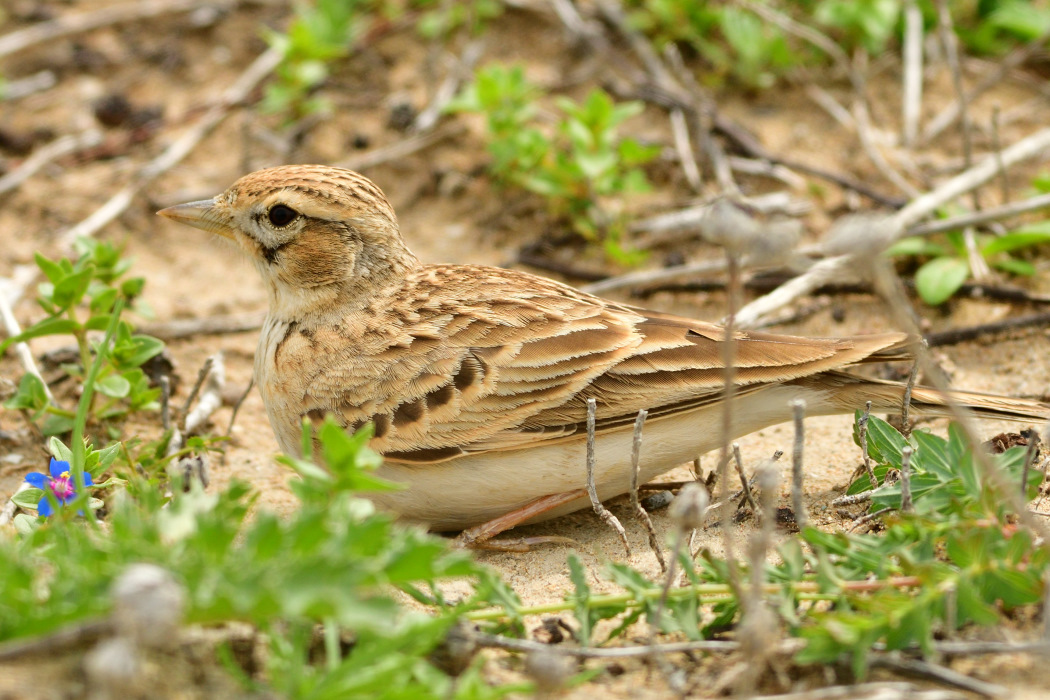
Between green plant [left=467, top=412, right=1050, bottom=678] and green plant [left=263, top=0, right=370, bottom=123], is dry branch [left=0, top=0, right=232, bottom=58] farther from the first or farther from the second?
green plant [left=467, top=412, right=1050, bottom=678]

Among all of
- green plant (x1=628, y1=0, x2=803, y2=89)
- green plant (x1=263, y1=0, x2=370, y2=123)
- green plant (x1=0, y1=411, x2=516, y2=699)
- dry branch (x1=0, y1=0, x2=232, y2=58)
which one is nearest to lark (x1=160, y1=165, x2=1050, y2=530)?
green plant (x1=0, y1=411, x2=516, y2=699)

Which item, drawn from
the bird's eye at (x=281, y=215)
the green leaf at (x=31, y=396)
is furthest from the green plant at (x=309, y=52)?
the green leaf at (x=31, y=396)

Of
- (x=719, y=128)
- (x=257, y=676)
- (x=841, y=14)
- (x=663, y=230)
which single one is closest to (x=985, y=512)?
(x=257, y=676)

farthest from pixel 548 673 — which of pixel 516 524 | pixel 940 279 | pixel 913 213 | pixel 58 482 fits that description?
pixel 913 213

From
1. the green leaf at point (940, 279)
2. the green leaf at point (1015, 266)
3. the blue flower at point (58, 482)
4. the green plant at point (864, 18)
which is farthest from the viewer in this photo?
the green plant at point (864, 18)

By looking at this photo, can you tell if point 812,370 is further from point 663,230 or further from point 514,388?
point 663,230

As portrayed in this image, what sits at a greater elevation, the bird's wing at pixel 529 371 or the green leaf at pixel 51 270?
the green leaf at pixel 51 270

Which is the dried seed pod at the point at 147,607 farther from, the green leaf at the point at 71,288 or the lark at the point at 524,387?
the green leaf at the point at 71,288
